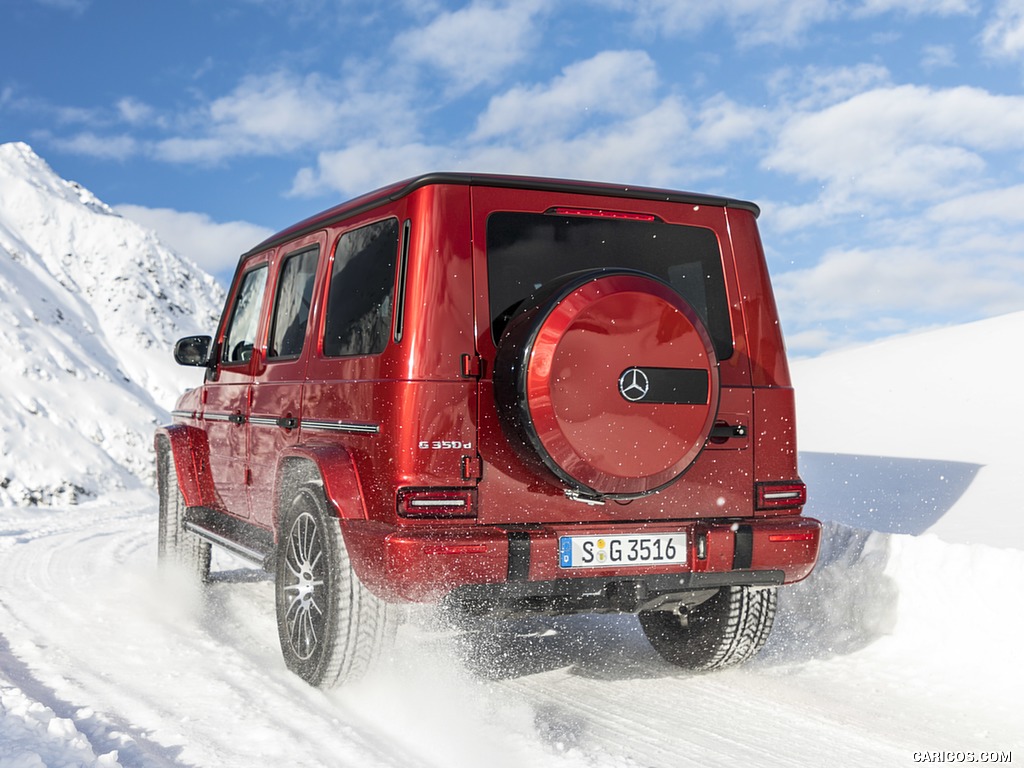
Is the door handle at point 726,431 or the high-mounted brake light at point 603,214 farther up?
the high-mounted brake light at point 603,214

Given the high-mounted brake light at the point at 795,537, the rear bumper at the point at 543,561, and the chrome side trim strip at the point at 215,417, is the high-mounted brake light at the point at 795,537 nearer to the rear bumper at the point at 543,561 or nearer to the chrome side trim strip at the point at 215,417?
the rear bumper at the point at 543,561

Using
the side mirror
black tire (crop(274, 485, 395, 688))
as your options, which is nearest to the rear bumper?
black tire (crop(274, 485, 395, 688))

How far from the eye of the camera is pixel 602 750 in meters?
3.18

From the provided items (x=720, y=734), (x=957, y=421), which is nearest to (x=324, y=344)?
(x=720, y=734)

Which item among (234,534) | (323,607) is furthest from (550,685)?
(234,534)

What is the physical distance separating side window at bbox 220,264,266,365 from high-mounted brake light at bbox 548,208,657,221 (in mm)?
2018

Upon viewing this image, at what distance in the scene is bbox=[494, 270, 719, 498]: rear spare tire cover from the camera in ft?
10.6

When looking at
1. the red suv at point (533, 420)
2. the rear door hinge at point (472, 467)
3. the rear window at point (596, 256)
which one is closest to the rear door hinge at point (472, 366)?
the red suv at point (533, 420)

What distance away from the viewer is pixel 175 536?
6.21 metres

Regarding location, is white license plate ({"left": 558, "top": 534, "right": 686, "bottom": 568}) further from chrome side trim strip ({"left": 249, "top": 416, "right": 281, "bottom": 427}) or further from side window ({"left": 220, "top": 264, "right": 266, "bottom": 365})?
side window ({"left": 220, "top": 264, "right": 266, "bottom": 365})

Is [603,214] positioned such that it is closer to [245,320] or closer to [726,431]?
[726,431]

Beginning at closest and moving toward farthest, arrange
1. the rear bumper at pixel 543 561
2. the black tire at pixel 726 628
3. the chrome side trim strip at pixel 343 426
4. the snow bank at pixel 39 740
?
the snow bank at pixel 39 740 → the rear bumper at pixel 543 561 → the chrome side trim strip at pixel 343 426 → the black tire at pixel 726 628

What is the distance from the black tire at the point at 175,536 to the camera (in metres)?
6.04

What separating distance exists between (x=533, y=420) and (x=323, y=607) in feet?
3.96
